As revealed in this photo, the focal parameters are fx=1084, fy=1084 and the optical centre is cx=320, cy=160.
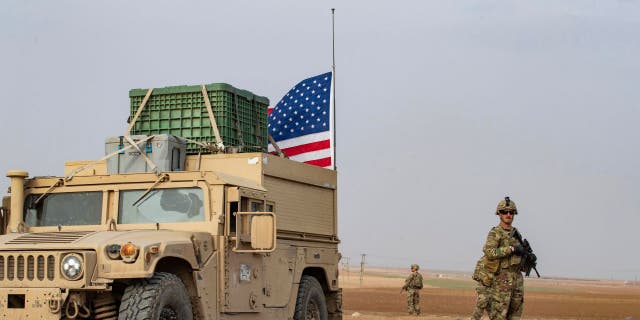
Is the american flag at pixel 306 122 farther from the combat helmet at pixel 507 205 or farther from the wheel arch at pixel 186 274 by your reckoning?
the wheel arch at pixel 186 274

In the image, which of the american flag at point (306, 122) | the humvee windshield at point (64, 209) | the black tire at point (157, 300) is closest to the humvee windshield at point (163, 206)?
the humvee windshield at point (64, 209)

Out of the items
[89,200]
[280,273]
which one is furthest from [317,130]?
[89,200]

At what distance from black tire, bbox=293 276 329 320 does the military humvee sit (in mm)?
17

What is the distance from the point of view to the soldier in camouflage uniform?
11.4 metres

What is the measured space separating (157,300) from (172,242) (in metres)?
0.65

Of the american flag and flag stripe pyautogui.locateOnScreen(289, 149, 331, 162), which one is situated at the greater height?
the american flag

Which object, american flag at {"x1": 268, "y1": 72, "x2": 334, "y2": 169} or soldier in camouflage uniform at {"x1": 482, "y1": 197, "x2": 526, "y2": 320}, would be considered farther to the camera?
american flag at {"x1": 268, "y1": 72, "x2": 334, "y2": 169}

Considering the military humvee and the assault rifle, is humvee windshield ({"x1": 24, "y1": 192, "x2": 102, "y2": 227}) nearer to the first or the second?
the military humvee

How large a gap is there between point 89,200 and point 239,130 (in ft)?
7.66

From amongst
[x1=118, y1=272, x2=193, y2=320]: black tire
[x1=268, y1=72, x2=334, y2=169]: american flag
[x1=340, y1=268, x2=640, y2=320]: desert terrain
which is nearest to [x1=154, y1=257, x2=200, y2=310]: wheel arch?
[x1=118, y1=272, x2=193, y2=320]: black tire

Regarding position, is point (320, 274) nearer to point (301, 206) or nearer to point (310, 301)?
point (310, 301)

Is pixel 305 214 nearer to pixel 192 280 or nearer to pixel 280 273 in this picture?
pixel 280 273

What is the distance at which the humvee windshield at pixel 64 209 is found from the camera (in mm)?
10797

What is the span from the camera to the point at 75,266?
891cm
